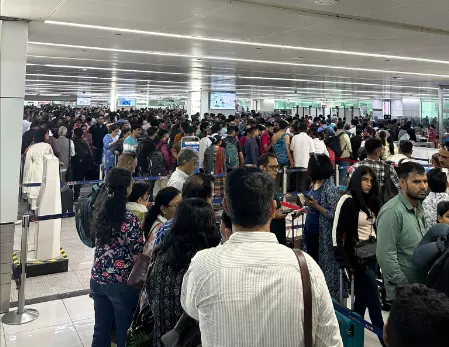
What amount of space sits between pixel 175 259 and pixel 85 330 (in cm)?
253

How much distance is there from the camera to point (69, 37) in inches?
336

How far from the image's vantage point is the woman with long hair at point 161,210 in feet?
9.94

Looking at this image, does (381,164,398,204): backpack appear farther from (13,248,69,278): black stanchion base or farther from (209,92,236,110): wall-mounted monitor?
(209,92,236,110): wall-mounted monitor

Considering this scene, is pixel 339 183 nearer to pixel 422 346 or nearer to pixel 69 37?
pixel 69 37

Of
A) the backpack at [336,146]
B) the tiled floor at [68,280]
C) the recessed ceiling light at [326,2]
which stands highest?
the recessed ceiling light at [326,2]

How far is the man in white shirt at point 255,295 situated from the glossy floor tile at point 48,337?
2.89m

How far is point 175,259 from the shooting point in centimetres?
225

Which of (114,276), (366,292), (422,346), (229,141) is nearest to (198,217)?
(114,276)

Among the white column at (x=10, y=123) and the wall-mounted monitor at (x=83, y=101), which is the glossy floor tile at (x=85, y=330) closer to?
the white column at (x=10, y=123)

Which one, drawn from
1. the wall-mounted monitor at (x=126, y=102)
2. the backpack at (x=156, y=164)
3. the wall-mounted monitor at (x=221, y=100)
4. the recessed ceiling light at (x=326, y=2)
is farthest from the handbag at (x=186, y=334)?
the wall-mounted monitor at (x=126, y=102)

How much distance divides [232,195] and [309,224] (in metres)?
2.84

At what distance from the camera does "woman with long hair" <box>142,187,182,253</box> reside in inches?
119

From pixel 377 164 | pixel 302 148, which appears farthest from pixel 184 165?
pixel 302 148

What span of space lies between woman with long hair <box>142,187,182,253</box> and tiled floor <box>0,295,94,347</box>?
1.67m
